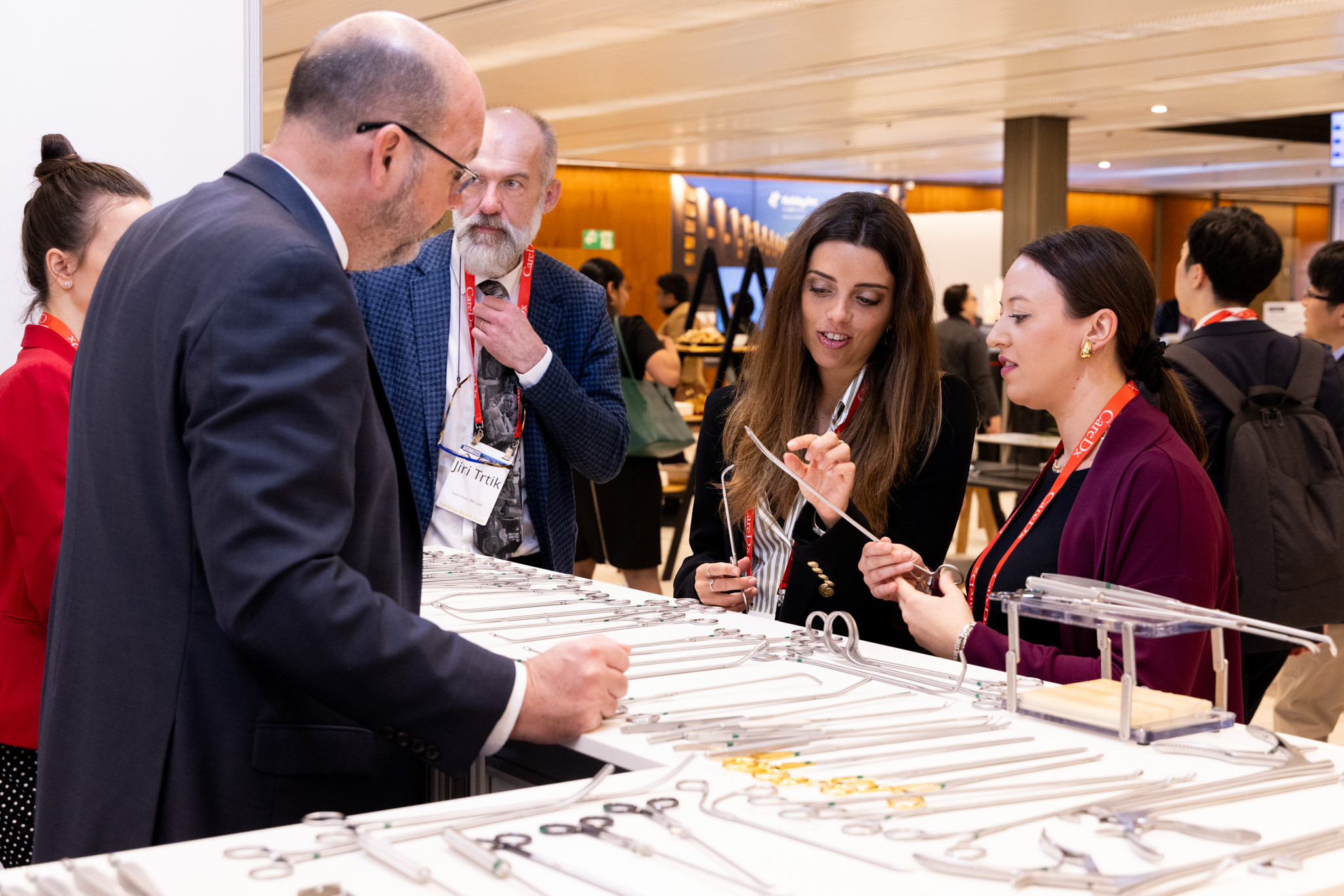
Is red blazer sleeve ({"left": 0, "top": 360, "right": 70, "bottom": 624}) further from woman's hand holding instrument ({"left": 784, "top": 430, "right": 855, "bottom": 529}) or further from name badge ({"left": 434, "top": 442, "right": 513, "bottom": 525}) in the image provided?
woman's hand holding instrument ({"left": 784, "top": 430, "right": 855, "bottom": 529})

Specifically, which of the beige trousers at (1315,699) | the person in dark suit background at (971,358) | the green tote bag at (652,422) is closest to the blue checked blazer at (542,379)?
the beige trousers at (1315,699)

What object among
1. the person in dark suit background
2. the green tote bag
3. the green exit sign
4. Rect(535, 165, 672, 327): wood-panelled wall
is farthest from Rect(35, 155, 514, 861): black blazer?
the green exit sign

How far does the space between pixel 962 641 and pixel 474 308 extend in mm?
1314

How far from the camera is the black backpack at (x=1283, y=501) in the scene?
3.62 metres

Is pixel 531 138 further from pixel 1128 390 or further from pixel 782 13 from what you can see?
pixel 782 13

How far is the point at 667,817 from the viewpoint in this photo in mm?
1320

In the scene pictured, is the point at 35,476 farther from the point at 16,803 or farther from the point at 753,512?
the point at 753,512

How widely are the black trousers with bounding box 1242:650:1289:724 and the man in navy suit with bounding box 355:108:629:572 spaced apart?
1.87 m

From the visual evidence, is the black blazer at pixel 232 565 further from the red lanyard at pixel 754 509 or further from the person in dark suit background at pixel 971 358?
the person in dark suit background at pixel 971 358

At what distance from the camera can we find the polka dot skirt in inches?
87.4

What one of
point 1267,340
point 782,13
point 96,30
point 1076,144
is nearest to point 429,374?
point 96,30

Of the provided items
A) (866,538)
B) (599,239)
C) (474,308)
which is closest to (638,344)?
(474,308)

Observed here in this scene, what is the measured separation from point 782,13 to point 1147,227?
52.2ft

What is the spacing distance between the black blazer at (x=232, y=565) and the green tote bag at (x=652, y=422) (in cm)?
435
